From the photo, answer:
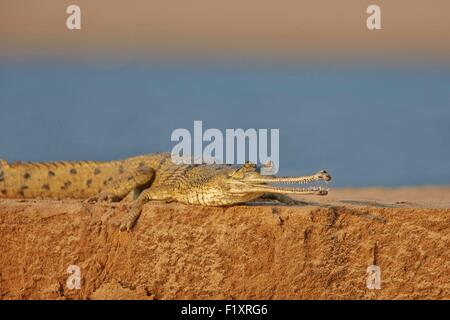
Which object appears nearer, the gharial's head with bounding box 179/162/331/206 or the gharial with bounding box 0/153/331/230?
the gharial's head with bounding box 179/162/331/206

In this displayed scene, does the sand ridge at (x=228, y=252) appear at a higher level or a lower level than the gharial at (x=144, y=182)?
lower

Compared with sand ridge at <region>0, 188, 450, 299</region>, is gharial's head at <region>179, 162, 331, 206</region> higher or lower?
higher

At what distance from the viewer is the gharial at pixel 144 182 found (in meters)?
9.53

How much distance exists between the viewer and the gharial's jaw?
892cm

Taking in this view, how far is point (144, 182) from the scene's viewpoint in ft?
36.5

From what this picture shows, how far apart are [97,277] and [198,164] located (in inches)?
75.7

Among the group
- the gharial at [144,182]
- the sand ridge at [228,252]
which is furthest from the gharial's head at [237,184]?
the sand ridge at [228,252]

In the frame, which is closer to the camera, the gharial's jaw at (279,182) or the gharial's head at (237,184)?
the gharial's jaw at (279,182)

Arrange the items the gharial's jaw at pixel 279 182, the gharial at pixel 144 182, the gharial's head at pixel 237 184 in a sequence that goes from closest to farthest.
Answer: the gharial's jaw at pixel 279 182 < the gharial's head at pixel 237 184 < the gharial at pixel 144 182

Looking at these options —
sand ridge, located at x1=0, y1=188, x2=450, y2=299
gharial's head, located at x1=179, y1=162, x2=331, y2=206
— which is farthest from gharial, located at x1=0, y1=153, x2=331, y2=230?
sand ridge, located at x1=0, y1=188, x2=450, y2=299

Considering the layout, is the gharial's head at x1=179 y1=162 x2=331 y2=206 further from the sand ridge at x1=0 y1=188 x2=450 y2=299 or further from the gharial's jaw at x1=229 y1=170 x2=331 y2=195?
the sand ridge at x1=0 y1=188 x2=450 y2=299

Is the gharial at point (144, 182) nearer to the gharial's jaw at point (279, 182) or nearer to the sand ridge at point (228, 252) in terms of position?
the gharial's jaw at point (279, 182)

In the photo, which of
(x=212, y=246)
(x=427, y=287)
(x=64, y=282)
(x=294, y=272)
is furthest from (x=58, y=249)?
(x=427, y=287)

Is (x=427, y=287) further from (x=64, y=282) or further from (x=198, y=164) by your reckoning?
(x=64, y=282)
